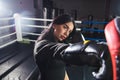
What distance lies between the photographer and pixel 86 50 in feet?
1.79

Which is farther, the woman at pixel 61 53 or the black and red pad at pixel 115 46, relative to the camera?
the woman at pixel 61 53

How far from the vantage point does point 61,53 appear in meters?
0.61

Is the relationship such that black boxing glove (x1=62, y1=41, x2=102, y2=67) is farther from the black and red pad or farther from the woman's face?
the woman's face

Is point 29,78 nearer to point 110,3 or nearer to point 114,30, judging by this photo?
point 114,30

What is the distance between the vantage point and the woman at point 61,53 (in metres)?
0.54

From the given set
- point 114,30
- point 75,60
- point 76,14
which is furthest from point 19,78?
point 76,14

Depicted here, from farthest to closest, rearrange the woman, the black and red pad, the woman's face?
the woman's face → the woman → the black and red pad

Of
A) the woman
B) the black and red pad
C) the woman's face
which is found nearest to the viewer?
the black and red pad

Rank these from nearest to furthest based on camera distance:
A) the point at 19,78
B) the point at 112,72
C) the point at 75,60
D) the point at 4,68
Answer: the point at 112,72 < the point at 75,60 < the point at 19,78 < the point at 4,68

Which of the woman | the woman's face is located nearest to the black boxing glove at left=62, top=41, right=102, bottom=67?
the woman

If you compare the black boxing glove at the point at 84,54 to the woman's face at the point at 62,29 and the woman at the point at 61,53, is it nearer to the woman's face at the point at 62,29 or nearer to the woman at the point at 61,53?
the woman at the point at 61,53

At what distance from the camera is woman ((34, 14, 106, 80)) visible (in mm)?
542

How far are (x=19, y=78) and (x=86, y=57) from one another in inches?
80.5

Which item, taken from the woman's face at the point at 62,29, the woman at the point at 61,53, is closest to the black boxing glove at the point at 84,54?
the woman at the point at 61,53
